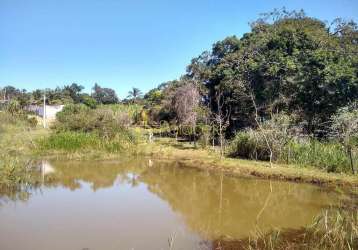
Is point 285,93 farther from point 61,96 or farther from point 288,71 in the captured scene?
point 61,96

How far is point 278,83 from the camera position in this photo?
62.2ft

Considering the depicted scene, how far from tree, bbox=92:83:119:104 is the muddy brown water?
54126mm

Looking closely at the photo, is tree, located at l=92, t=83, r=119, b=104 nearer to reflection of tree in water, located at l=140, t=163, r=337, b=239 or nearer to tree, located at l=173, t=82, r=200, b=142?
tree, located at l=173, t=82, r=200, b=142

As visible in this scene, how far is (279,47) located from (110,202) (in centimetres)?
1345

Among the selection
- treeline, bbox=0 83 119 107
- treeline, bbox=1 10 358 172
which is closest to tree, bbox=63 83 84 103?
treeline, bbox=0 83 119 107

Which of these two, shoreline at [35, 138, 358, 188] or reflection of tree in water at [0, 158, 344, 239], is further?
shoreline at [35, 138, 358, 188]

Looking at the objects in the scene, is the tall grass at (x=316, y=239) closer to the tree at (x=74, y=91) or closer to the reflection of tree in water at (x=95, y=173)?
the reflection of tree in water at (x=95, y=173)

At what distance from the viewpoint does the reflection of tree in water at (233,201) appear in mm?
8422

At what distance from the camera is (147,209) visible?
9.83 meters

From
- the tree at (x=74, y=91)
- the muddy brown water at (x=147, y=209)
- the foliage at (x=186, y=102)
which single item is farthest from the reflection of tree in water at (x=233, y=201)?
the tree at (x=74, y=91)

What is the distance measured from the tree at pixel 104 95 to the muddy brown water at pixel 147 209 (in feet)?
178

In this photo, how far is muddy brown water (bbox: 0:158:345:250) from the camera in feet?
23.9

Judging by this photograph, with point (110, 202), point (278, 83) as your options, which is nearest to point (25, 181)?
point (110, 202)

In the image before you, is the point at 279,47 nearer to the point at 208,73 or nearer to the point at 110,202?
the point at 208,73
